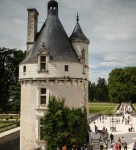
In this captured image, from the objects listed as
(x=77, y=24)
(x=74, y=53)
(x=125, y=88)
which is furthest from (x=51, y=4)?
(x=125, y=88)

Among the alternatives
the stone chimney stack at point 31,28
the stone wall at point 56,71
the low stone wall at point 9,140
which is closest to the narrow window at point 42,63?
the stone wall at point 56,71

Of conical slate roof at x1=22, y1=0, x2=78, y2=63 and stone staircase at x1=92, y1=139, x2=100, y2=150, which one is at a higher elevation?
conical slate roof at x1=22, y1=0, x2=78, y2=63

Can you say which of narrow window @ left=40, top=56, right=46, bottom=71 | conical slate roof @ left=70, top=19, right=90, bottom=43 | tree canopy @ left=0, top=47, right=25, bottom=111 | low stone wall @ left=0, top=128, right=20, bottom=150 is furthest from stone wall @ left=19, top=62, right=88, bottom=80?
tree canopy @ left=0, top=47, right=25, bottom=111

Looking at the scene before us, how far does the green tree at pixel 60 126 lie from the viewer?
22328 millimetres

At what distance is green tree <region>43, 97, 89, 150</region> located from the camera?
2233 centimetres

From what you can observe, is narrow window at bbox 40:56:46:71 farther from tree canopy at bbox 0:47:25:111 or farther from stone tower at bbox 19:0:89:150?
tree canopy at bbox 0:47:25:111

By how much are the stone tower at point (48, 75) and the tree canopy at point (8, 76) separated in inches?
1232

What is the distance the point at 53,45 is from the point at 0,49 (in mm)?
39478

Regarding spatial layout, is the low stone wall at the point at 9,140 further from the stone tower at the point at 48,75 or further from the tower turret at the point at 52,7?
the tower turret at the point at 52,7

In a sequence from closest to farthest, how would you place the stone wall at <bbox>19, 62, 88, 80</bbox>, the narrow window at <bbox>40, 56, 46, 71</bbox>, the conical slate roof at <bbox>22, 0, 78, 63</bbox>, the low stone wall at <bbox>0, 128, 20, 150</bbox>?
the stone wall at <bbox>19, 62, 88, 80</bbox> → the narrow window at <bbox>40, 56, 46, 71</bbox> → the conical slate roof at <bbox>22, 0, 78, 63</bbox> → the low stone wall at <bbox>0, 128, 20, 150</bbox>

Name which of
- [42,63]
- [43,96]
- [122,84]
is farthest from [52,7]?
[122,84]

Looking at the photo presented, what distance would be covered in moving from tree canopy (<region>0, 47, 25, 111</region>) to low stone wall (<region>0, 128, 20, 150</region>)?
826 inches

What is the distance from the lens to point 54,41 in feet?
83.6

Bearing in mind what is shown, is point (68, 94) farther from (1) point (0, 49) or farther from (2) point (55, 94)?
(1) point (0, 49)
